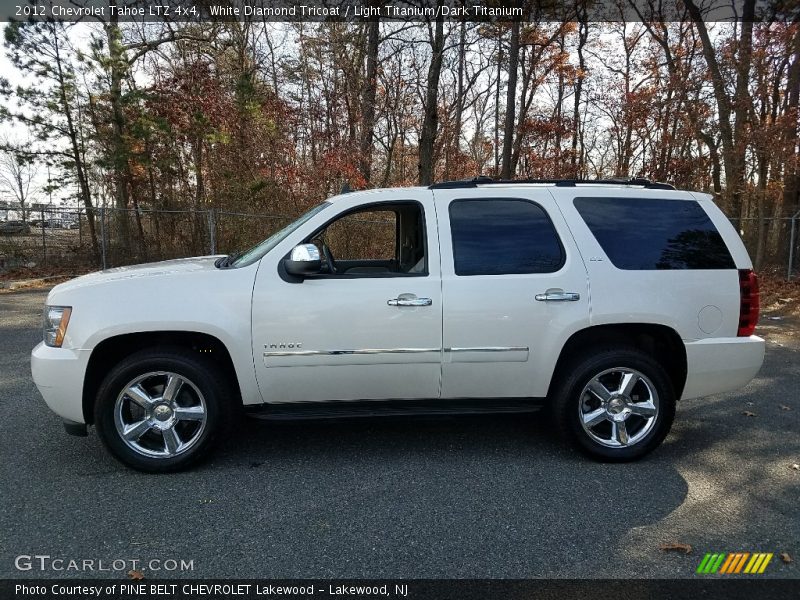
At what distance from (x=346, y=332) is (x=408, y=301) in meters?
0.47

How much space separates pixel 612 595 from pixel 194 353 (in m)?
2.82

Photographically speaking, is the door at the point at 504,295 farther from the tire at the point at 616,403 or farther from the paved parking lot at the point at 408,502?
the paved parking lot at the point at 408,502

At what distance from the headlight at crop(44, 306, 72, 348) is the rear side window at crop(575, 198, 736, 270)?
11.8 feet

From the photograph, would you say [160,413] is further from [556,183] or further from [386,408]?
[556,183]

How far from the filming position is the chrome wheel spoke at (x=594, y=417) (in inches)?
146

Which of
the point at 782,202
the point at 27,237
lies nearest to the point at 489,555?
the point at 27,237

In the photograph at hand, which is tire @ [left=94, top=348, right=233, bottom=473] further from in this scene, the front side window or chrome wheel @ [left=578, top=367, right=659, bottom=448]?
chrome wheel @ [left=578, top=367, right=659, bottom=448]

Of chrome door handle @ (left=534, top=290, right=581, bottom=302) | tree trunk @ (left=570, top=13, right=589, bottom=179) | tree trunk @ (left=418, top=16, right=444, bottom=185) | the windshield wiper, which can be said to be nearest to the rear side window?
chrome door handle @ (left=534, top=290, right=581, bottom=302)

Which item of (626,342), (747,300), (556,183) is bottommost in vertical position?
(626,342)

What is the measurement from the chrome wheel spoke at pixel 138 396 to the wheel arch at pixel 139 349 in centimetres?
26

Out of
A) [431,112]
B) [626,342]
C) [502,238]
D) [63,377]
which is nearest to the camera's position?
[63,377]

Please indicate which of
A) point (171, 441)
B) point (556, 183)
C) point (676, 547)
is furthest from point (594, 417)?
point (171, 441)

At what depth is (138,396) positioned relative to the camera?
3461 millimetres

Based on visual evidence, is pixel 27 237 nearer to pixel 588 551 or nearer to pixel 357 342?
pixel 357 342
